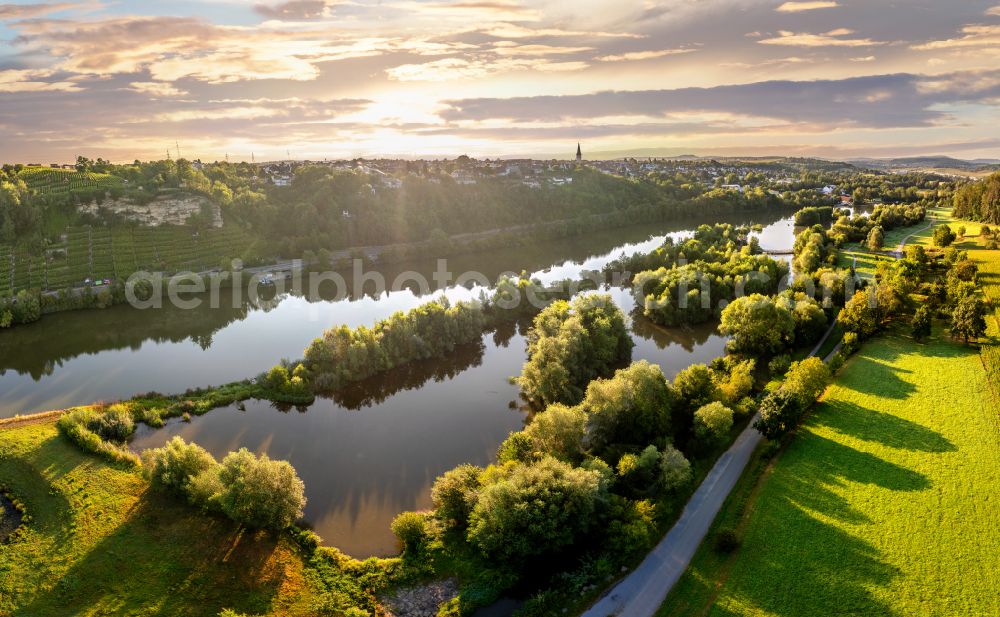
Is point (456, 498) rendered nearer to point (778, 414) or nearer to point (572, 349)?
point (572, 349)

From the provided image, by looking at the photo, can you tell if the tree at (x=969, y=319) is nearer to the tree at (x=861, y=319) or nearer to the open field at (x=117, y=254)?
the tree at (x=861, y=319)

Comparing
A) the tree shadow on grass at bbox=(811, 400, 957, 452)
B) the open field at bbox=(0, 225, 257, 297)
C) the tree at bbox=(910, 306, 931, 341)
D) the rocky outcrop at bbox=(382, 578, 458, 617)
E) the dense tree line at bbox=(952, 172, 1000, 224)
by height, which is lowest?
the rocky outcrop at bbox=(382, 578, 458, 617)

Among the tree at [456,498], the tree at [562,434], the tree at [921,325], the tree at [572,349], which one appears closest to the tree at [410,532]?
the tree at [456,498]

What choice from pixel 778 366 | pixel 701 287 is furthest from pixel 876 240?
pixel 778 366

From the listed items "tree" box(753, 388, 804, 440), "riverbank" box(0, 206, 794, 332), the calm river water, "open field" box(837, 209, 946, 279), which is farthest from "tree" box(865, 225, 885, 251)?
"tree" box(753, 388, 804, 440)

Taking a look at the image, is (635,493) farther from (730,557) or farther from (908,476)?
(908,476)

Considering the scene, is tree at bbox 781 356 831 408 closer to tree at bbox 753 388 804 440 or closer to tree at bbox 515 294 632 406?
tree at bbox 753 388 804 440

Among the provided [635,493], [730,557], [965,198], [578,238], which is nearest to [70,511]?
[635,493]
